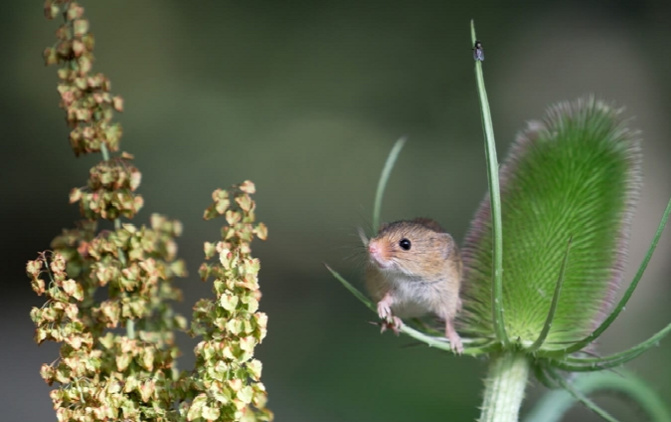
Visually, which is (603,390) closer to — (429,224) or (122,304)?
(429,224)

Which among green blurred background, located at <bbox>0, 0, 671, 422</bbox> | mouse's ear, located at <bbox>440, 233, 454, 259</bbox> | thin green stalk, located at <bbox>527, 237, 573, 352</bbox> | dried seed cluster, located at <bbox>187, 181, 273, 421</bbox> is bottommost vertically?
dried seed cluster, located at <bbox>187, 181, 273, 421</bbox>

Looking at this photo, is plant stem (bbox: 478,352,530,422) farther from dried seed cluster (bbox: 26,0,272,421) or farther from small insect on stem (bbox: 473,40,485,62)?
small insect on stem (bbox: 473,40,485,62)

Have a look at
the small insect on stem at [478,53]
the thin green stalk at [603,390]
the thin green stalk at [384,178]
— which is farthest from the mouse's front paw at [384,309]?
the small insect on stem at [478,53]

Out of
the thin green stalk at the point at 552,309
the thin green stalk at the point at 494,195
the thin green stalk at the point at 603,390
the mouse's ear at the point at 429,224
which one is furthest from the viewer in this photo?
the mouse's ear at the point at 429,224

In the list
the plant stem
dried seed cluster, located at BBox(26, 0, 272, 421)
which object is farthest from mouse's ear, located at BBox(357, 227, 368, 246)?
dried seed cluster, located at BBox(26, 0, 272, 421)

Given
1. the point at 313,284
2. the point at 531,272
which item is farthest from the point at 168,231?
the point at 313,284

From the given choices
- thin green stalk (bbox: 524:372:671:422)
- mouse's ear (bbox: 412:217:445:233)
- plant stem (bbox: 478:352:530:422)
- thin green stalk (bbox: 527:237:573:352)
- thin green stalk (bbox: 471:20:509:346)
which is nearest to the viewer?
thin green stalk (bbox: 471:20:509:346)

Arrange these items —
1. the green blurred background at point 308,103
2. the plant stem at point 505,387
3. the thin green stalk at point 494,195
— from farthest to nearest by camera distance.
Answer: the green blurred background at point 308,103
the plant stem at point 505,387
the thin green stalk at point 494,195

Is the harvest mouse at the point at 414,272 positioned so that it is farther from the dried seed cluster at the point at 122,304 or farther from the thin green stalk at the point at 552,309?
the dried seed cluster at the point at 122,304
